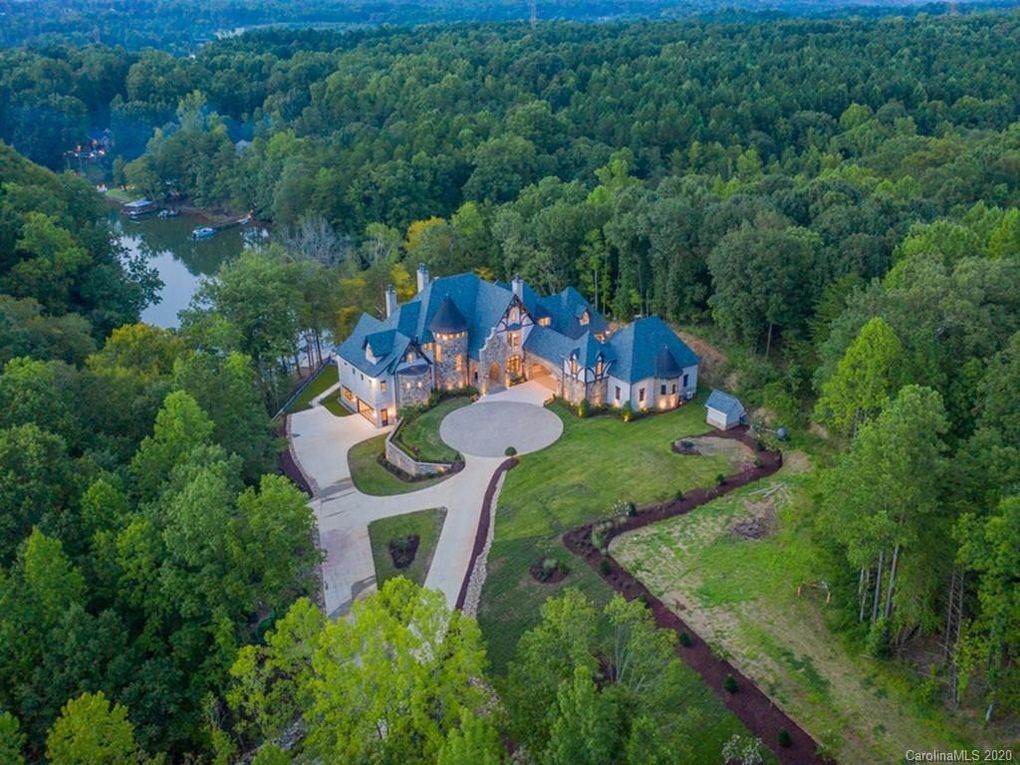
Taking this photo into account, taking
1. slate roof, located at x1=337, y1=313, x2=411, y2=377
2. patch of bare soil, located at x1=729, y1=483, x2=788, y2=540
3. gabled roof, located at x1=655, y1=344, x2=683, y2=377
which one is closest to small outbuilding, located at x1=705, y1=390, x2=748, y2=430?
gabled roof, located at x1=655, y1=344, x2=683, y2=377

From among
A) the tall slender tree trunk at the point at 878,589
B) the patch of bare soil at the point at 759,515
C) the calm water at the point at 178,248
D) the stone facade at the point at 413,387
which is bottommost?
the calm water at the point at 178,248

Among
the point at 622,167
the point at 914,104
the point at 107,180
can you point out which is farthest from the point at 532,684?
the point at 107,180

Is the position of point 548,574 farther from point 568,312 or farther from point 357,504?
point 568,312

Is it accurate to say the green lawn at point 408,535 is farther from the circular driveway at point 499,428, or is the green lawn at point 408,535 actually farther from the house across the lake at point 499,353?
the house across the lake at point 499,353

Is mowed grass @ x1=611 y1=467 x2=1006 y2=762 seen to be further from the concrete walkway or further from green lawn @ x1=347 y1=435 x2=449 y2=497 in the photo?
green lawn @ x1=347 y1=435 x2=449 y2=497

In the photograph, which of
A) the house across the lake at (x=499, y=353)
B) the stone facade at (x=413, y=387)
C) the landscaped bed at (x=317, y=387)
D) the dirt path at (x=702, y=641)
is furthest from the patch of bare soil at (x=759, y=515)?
the landscaped bed at (x=317, y=387)

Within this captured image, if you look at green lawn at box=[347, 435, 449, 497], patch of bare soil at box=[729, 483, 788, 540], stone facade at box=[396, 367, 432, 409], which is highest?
stone facade at box=[396, 367, 432, 409]
